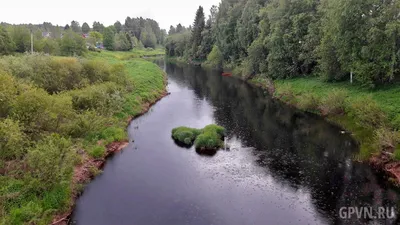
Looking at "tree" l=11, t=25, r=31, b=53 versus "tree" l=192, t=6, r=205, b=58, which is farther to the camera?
"tree" l=192, t=6, r=205, b=58

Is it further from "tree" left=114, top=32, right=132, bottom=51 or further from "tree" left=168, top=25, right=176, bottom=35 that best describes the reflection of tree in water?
"tree" left=168, top=25, right=176, bottom=35

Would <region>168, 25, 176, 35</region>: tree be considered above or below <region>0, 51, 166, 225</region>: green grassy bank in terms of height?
above

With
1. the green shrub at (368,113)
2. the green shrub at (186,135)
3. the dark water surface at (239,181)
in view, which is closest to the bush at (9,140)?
the dark water surface at (239,181)

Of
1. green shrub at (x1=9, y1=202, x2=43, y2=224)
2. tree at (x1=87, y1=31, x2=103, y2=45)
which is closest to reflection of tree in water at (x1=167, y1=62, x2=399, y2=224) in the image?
green shrub at (x1=9, y1=202, x2=43, y2=224)

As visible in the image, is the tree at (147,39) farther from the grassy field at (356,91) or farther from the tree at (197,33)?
the grassy field at (356,91)

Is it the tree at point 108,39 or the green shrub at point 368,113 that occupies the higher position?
the tree at point 108,39

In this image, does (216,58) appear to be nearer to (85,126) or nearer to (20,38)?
(20,38)

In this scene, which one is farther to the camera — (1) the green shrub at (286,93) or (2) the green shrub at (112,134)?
(1) the green shrub at (286,93)
